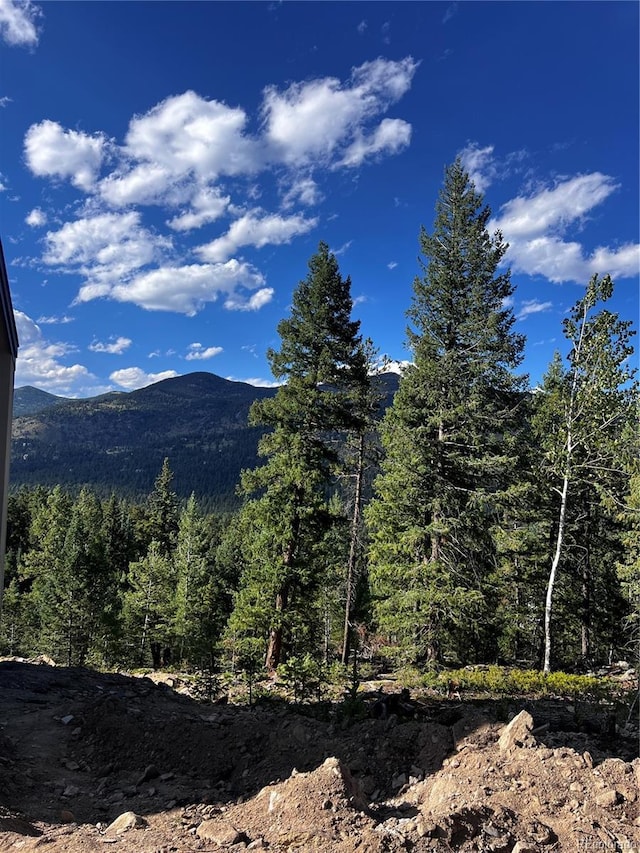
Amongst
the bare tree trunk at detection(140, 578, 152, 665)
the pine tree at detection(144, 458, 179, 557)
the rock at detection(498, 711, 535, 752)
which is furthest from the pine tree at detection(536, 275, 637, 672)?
the pine tree at detection(144, 458, 179, 557)

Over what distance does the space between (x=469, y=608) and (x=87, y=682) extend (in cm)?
1017

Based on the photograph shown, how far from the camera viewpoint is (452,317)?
1620 cm

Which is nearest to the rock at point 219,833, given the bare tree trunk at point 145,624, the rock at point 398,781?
the rock at point 398,781

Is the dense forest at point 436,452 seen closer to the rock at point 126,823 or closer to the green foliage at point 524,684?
the green foliage at point 524,684

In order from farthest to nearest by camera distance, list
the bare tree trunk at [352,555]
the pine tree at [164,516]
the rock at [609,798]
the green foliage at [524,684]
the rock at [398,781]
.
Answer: the pine tree at [164,516] → the bare tree trunk at [352,555] → the green foliage at [524,684] → the rock at [398,781] → the rock at [609,798]

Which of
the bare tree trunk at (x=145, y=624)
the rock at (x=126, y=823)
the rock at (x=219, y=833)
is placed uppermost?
the rock at (x=219, y=833)

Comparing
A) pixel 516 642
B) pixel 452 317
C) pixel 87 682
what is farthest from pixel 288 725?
pixel 516 642

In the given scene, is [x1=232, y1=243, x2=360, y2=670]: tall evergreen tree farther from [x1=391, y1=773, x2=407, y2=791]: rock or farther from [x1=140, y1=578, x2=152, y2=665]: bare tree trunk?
[x1=140, y1=578, x2=152, y2=665]: bare tree trunk

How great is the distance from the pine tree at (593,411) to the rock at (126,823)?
44.2 ft

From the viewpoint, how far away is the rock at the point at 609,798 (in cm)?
480

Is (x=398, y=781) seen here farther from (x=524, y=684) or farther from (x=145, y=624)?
(x=145, y=624)

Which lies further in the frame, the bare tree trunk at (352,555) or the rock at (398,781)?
the bare tree trunk at (352,555)

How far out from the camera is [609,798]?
15.9 ft

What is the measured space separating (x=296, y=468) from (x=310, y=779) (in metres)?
9.98
